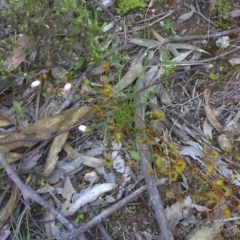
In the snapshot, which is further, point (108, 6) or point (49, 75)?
point (108, 6)

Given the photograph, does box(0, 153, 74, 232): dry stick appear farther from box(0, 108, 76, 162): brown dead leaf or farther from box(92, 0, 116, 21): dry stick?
box(92, 0, 116, 21): dry stick

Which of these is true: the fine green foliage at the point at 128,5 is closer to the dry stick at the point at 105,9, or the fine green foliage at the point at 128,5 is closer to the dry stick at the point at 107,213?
the dry stick at the point at 105,9

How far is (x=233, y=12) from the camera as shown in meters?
2.75

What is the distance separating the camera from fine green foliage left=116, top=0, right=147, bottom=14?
8.90 feet

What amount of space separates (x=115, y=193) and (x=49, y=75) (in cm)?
71

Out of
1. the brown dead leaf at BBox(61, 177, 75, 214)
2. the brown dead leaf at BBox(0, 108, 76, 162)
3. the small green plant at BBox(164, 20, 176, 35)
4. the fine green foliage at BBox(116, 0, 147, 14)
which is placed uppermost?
the fine green foliage at BBox(116, 0, 147, 14)

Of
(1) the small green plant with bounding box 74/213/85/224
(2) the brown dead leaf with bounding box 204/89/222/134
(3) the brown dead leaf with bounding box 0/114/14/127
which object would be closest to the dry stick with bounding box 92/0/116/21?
(2) the brown dead leaf with bounding box 204/89/222/134

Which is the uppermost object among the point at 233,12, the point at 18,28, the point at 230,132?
the point at 18,28

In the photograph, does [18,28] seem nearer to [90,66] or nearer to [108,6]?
[90,66]

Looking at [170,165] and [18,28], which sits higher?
[18,28]

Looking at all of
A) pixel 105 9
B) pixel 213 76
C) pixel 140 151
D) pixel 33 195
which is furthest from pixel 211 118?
pixel 33 195

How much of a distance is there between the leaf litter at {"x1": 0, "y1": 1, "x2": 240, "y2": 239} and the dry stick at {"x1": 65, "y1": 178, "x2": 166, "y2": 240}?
0.03 m

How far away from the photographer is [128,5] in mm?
2727

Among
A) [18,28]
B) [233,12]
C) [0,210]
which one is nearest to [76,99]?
[18,28]
